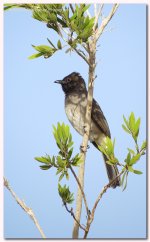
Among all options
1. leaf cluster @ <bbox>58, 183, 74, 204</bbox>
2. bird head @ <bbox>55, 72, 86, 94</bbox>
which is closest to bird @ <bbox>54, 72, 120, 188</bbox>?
bird head @ <bbox>55, 72, 86, 94</bbox>

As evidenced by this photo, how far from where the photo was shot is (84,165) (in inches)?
68.9

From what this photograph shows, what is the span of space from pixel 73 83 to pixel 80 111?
432mm

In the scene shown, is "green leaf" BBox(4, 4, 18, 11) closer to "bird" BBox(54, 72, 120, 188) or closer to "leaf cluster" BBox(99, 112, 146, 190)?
"leaf cluster" BBox(99, 112, 146, 190)

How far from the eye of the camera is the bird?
3.81 meters

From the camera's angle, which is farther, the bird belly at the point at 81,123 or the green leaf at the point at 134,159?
the bird belly at the point at 81,123

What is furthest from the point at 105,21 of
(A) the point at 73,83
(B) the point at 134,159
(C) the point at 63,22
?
(A) the point at 73,83

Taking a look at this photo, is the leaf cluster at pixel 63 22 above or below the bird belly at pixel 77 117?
above

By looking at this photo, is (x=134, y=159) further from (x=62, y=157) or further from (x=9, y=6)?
(x=9, y=6)

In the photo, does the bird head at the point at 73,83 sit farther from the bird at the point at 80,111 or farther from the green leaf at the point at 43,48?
the green leaf at the point at 43,48

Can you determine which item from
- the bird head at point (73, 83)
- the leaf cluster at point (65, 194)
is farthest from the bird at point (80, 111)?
the leaf cluster at point (65, 194)

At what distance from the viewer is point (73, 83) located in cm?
417

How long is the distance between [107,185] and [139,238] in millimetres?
385

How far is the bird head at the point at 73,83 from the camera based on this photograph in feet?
13.6

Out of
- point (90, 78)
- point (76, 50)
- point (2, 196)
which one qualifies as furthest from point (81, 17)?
point (2, 196)
